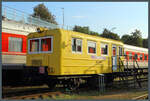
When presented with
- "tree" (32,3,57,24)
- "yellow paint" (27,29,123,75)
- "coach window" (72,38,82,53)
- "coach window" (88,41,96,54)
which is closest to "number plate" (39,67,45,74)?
"yellow paint" (27,29,123,75)

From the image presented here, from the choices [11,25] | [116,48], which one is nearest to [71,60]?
[116,48]

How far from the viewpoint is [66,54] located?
30.8 feet

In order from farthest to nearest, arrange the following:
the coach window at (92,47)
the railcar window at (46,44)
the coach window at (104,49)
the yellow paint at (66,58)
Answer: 1. the coach window at (104,49)
2. the coach window at (92,47)
3. the railcar window at (46,44)
4. the yellow paint at (66,58)

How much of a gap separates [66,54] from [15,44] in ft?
16.1

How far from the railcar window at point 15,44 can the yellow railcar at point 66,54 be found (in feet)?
7.54

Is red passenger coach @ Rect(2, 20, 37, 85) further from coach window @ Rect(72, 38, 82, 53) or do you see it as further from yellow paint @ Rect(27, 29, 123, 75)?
coach window @ Rect(72, 38, 82, 53)

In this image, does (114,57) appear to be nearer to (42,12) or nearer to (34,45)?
(34,45)

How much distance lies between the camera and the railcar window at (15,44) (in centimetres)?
1239

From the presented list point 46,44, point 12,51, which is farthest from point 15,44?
point 46,44

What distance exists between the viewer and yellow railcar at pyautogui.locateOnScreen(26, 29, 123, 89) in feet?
30.3

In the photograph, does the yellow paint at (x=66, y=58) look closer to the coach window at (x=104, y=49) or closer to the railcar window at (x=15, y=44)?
the coach window at (x=104, y=49)

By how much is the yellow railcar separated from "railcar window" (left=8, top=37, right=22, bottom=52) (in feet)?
7.54

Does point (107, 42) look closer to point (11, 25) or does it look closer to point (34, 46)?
point (34, 46)

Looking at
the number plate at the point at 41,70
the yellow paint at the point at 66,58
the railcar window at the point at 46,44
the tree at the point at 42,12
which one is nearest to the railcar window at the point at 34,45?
the yellow paint at the point at 66,58
